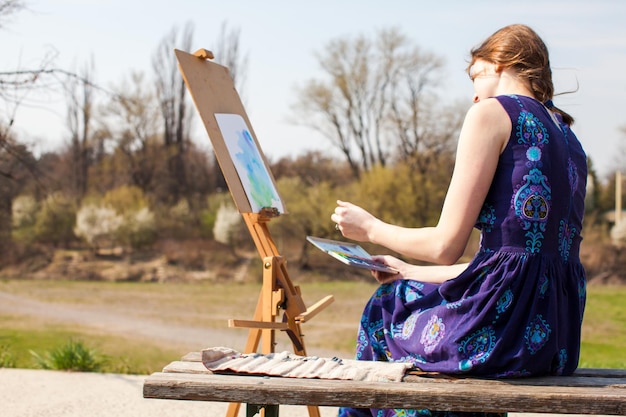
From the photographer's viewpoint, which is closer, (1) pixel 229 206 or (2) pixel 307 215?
(2) pixel 307 215

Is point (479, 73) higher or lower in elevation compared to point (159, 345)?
higher

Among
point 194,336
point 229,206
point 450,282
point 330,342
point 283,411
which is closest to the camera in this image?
point 450,282

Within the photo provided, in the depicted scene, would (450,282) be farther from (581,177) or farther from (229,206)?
(229,206)

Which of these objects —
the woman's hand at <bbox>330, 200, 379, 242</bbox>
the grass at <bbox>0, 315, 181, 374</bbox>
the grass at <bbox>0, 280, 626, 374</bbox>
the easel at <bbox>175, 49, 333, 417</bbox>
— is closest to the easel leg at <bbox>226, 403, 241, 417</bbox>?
the easel at <bbox>175, 49, 333, 417</bbox>

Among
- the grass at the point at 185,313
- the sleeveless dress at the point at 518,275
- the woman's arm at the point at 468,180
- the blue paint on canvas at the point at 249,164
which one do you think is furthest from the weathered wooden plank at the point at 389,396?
the grass at the point at 185,313

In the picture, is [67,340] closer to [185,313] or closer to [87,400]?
[87,400]

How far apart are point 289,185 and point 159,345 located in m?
2.92

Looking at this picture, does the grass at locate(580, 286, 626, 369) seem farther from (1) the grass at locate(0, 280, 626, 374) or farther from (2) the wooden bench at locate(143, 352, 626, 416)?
(2) the wooden bench at locate(143, 352, 626, 416)

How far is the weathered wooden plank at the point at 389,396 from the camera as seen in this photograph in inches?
65.8

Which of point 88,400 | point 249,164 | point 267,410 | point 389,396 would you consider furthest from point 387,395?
point 88,400

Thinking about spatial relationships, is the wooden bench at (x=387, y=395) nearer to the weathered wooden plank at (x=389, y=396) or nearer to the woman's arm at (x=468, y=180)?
the weathered wooden plank at (x=389, y=396)

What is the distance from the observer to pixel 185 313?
10047 mm

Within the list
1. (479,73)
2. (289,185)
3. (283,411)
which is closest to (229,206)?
(289,185)

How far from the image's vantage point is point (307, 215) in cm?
1051
